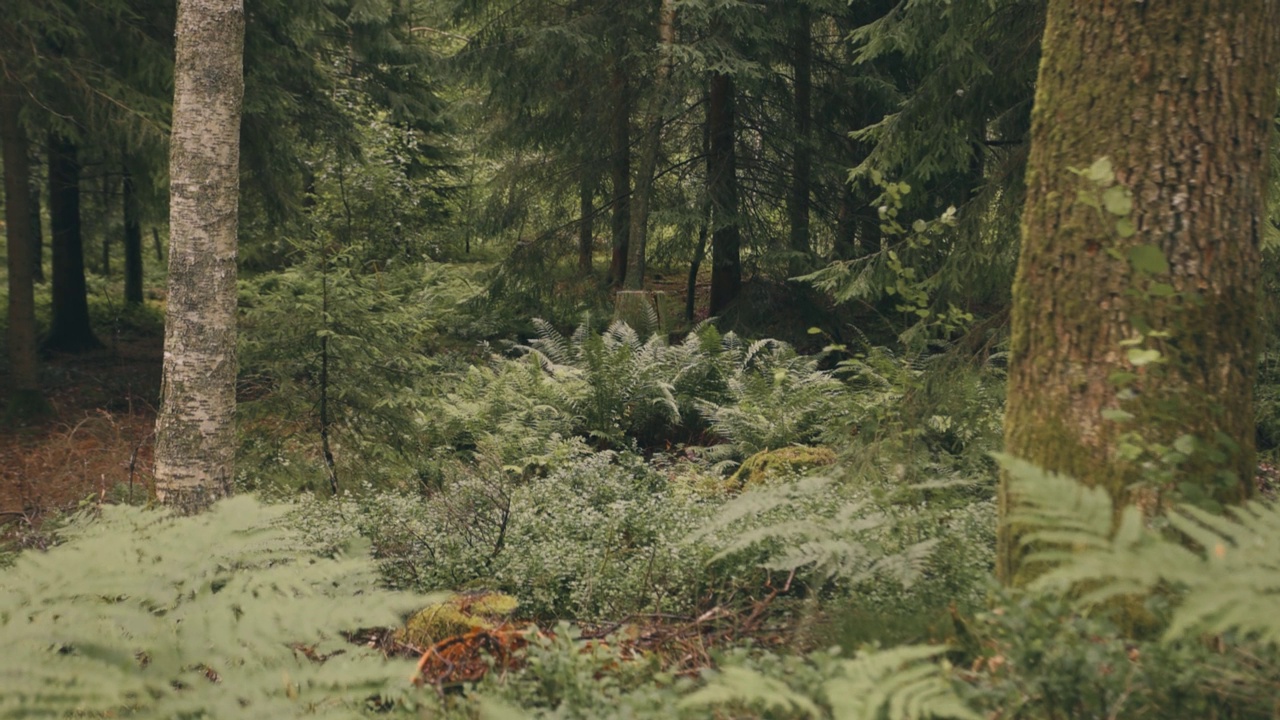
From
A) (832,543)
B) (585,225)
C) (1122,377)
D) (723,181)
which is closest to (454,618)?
(832,543)

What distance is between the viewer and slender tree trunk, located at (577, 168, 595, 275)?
14.0 m

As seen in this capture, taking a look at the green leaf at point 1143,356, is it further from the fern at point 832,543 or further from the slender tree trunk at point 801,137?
the slender tree trunk at point 801,137

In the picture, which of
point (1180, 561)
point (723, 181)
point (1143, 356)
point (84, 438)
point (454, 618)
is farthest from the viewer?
point (723, 181)

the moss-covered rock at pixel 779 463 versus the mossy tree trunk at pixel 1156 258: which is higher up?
the mossy tree trunk at pixel 1156 258

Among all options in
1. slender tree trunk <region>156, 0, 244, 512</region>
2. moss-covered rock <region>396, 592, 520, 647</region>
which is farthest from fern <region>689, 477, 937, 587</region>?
slender tree trunk <region>156, 0, 244, 512</region>

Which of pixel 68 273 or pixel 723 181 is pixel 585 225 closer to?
pixel 723 181

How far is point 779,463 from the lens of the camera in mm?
6246

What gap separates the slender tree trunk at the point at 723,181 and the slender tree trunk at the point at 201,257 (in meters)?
7.84

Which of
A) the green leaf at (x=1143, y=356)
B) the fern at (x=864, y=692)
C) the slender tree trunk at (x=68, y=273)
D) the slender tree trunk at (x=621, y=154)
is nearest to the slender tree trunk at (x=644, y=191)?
the slender tree trunk at (x=621, y=154)

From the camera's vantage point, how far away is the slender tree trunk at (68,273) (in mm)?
13516

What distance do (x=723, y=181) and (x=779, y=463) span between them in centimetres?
707

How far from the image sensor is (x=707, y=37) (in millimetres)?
11852

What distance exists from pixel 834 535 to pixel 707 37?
982cm

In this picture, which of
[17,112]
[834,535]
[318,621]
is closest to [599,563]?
[834,535]
